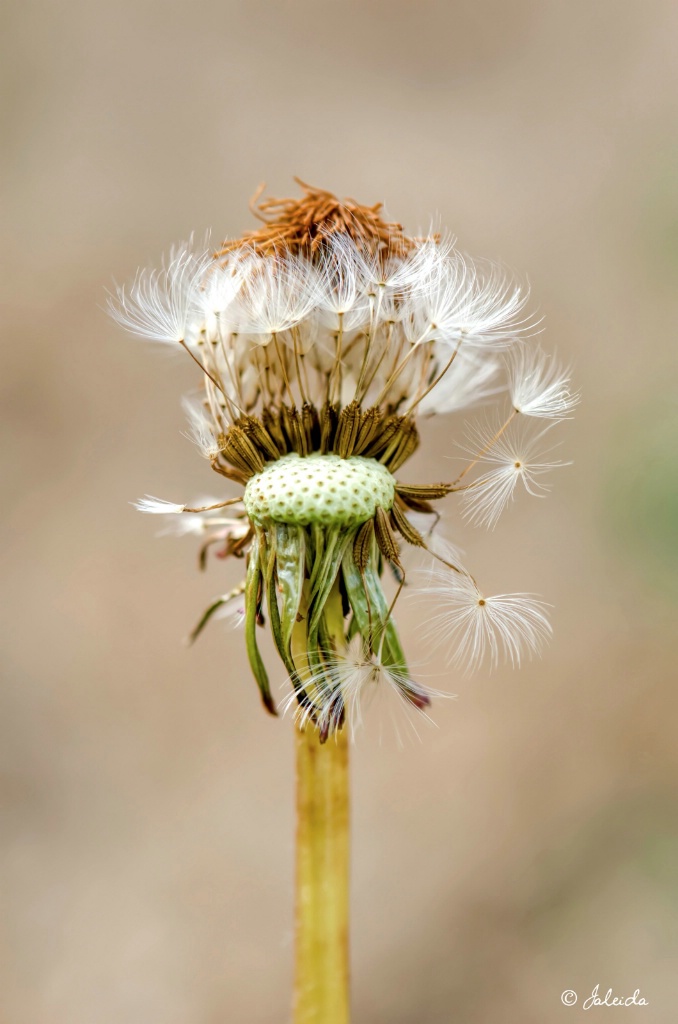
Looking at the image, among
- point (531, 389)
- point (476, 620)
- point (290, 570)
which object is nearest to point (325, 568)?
point (290, 570)

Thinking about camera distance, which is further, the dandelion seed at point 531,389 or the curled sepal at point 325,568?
the dandelion seed at point 531,389

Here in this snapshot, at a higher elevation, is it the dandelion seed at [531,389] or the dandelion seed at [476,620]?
the dandelion seed at [531,389]

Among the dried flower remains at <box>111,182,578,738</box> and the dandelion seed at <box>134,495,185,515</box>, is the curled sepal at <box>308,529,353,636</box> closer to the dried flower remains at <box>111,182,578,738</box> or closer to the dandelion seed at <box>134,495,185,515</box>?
the dried flower remains at <box>111,182,578,738</box>

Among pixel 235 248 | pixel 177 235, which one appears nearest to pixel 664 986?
pixel 235 248

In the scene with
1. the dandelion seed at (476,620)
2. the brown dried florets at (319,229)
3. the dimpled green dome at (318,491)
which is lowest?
the dandelion seed at (476,620)

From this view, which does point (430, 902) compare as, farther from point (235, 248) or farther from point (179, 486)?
point (235, 248)

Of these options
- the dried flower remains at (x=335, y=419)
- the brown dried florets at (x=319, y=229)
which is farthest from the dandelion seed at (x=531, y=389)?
the brown dried florets at (x=319, y=229)

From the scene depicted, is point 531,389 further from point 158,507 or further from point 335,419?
point 158,507

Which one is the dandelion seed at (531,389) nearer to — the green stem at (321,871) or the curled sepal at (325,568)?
the curled sepal at (325,568)

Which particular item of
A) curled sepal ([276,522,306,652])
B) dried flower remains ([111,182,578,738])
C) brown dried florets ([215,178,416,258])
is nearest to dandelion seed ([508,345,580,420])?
dried flower remains ([111,182,578,738])
